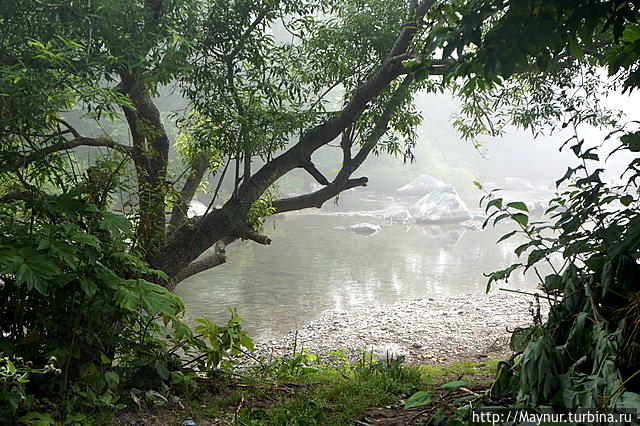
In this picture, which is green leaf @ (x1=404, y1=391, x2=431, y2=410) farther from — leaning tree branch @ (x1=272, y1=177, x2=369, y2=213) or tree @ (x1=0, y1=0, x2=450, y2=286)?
leaning tree branch @ (x1=272, y1=177, x2=369, y2=213)

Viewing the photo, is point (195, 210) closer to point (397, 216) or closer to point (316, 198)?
point (316, 198)

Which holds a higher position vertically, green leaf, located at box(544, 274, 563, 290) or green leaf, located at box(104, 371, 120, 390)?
green leaf, located at box(544, 274, 563, 290)

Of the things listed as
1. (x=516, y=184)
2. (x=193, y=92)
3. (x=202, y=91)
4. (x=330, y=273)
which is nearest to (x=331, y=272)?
(x=330, y=273)

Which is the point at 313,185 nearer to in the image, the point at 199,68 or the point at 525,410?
the point at 199,68

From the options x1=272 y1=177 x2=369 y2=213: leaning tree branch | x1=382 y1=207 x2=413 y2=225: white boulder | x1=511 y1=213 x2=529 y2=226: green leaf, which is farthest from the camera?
x1=382 y1=207 x2=413 y2=225: white boulder

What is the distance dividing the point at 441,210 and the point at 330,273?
11.5m

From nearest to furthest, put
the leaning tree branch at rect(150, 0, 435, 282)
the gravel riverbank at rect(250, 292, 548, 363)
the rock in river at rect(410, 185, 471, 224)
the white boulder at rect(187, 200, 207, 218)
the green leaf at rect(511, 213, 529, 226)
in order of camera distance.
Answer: the green leaf at rect(511, 213, 529, 226) → the leaning tree branch at rect(150, 0, 435, 282) → the gravel riverbank at rect(250, 292, 548, 363) → the white boulder at rect(187, 200, 207, 218) → the rock in river at rect(410, 185, 471, 224)

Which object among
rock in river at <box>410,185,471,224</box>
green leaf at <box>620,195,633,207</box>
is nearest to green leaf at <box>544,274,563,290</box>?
green leaf at <box>620,195,633,207</box>

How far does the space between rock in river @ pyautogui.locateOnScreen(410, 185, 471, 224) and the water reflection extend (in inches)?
113

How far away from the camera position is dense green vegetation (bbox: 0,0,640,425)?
1.62 metres

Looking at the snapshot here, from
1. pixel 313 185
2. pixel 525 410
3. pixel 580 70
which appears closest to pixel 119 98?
pixel 525 410

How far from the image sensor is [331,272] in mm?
12266

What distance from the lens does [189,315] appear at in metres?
8.60

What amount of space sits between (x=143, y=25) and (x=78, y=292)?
220 cm
